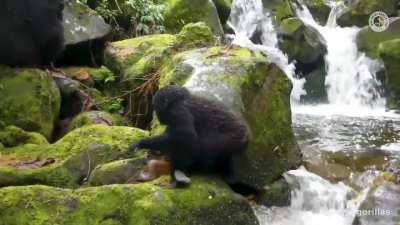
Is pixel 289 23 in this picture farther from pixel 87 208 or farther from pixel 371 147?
pixel 87 208

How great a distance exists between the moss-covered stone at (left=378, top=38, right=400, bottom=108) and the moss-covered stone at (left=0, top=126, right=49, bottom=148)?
8.00 meters

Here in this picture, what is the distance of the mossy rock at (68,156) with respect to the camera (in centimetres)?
584

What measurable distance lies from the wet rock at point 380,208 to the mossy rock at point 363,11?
10.5 meters

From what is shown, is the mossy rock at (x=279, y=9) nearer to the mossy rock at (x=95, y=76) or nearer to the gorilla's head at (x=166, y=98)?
the mossy rock at (x=95, y=76)

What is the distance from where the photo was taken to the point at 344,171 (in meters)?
7.72

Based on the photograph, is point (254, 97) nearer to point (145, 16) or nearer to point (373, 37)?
point (145, 16)

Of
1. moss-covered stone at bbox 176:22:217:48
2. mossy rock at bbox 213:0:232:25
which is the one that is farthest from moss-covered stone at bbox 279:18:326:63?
moss-covered stone at bbox 176:22:217:48

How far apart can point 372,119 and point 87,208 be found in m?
8.13

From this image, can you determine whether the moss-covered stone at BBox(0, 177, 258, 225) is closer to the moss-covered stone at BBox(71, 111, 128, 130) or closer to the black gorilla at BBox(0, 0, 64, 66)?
the moss-covered stone at BBox(71, 111, 128, 130)

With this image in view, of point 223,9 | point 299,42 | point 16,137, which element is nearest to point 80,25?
point 16,137

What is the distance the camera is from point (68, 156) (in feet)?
19.9

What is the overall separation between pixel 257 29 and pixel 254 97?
972cm

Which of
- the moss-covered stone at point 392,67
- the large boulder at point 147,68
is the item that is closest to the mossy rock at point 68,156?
the large boulder at point 147,68

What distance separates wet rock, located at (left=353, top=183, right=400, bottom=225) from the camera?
5703mm
